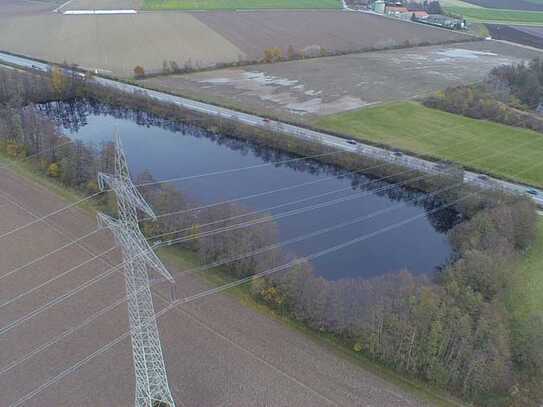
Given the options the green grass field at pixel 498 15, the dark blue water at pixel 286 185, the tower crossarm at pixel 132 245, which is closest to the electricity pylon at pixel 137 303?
the tower crossarm at pixel 132 245

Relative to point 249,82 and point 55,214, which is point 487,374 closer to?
point 55,214

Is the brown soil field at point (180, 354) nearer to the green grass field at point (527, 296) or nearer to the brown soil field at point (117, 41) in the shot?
the green grass field at point (527, 296)

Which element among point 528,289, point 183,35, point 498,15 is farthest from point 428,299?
point 498,15

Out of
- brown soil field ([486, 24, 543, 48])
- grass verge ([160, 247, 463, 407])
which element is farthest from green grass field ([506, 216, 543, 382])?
brown soil field ([486, 24, 543, 48])

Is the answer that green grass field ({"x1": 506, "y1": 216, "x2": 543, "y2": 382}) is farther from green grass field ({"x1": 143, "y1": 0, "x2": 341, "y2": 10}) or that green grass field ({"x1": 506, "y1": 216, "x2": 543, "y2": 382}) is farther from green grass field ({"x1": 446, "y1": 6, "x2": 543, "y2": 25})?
green grass field ({"x1": 446, "y1": 6, "x2": 543, "y2": 25})

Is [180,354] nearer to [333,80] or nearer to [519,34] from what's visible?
[333,80]
